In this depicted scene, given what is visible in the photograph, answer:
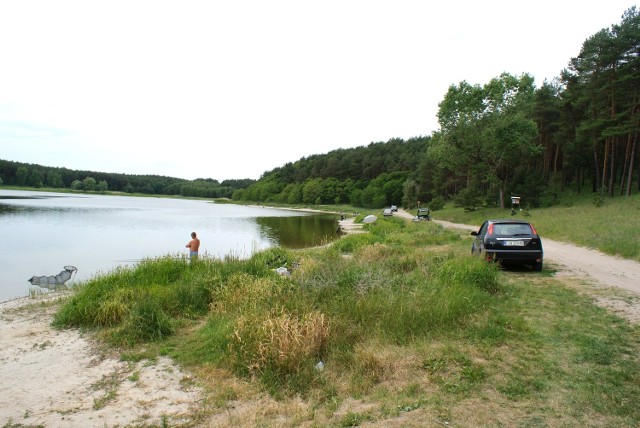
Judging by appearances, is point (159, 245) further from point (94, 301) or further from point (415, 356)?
point (415, 356)

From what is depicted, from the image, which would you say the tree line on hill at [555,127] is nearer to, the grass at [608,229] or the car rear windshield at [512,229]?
the grass at [608,229]

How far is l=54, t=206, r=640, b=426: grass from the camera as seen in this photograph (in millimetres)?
4324

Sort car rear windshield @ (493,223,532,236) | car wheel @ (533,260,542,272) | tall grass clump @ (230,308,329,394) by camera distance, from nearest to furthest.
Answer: tall grass clump @ (230,308,329,394) → car wheel @ (533,260,542,272) → car rear windshield @ (493,223,532,236)

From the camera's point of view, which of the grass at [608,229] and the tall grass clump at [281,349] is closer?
the tall grass clump at [281,349]

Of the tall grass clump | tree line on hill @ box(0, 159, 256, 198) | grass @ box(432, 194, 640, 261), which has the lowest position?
the tall grass clump

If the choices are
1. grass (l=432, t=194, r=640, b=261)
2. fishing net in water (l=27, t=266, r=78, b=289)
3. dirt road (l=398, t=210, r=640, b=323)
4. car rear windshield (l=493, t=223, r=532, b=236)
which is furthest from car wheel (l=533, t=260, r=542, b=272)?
fishing net in water (l=27, t=266, r=78, b=289)

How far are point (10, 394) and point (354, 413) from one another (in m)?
5.04

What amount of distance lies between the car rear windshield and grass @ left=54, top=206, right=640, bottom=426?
1.72 metres

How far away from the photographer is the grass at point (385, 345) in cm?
432

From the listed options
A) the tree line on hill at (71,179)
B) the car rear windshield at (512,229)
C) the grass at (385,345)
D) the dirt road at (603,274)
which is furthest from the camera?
the tree line on hill at (71,179)

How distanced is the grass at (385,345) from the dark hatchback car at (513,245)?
3.70 feet

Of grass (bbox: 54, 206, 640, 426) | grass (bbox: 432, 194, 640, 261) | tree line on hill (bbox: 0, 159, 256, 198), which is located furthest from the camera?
tree line on hill (bbox: 0, 159, 256, 198)

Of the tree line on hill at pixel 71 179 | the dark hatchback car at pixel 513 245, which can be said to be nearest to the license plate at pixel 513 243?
the dark hatchback car at pixel 513 245

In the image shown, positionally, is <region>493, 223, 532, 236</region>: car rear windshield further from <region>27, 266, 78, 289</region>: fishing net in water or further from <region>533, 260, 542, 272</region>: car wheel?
<region>27, 266, 78, 289</region>: fishing net in water
